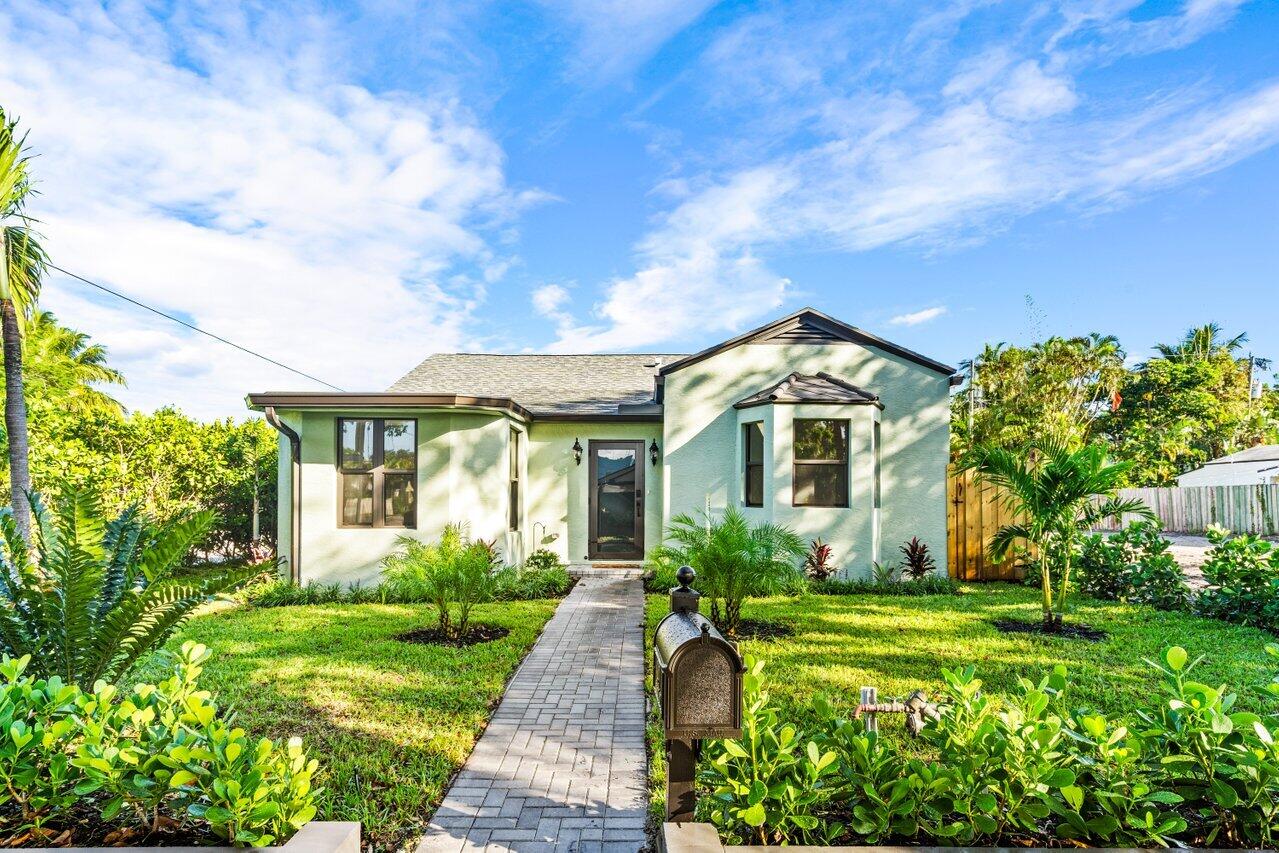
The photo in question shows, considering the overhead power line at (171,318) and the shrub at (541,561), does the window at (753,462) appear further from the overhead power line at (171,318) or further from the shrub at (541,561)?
the overhead power line at (171,318)

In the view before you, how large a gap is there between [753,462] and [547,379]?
6.04 meters

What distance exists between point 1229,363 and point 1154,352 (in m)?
9.27

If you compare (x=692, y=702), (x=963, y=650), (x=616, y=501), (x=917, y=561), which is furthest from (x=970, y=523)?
(x=692, y=702)

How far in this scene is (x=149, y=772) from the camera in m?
2.15

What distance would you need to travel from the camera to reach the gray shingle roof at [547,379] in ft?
45.2

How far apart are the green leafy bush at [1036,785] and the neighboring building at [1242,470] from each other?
22.7 m

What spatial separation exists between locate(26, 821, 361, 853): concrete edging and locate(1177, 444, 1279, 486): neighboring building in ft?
81.6

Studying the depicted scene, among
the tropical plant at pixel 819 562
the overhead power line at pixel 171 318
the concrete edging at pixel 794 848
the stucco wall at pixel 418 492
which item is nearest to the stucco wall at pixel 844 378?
the tropical plant at pixel 819 562

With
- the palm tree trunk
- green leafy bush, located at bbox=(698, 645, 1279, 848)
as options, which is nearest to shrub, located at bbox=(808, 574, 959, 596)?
green leafy bush, located at bbox=(698, 645, 1279, 848)

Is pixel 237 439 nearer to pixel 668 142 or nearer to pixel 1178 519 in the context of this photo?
pixel 668 142

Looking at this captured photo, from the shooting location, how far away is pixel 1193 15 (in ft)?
21.9

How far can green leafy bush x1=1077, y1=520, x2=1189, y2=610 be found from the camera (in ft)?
29.0

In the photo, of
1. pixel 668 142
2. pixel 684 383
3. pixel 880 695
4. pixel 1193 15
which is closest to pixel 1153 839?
pixel 880 695

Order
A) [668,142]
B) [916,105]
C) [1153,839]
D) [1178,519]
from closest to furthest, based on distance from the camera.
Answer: [1153,839] → [916,105] → [668,142] → [1178,519]
